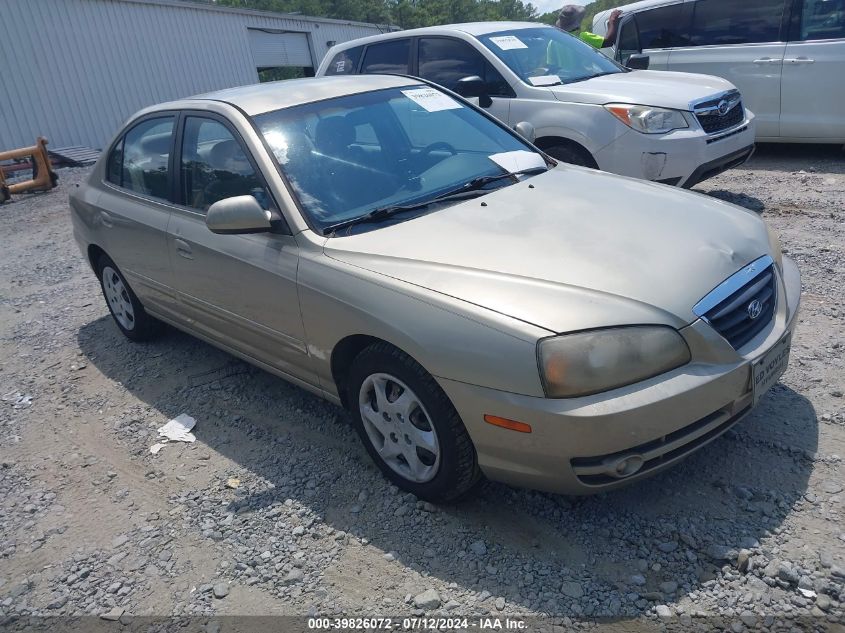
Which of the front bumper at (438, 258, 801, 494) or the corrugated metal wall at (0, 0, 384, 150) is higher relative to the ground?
the corrugated metal wall at (0, 0, 384, 150)

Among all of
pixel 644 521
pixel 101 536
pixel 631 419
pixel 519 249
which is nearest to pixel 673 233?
pixel 519 249

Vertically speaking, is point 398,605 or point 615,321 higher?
point 615,321

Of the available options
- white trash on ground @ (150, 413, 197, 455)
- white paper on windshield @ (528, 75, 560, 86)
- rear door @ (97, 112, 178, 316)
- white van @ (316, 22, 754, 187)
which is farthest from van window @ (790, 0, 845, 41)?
white trash on ground @ (150, 413, 197, 455)

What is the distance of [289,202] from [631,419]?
180 centimetres

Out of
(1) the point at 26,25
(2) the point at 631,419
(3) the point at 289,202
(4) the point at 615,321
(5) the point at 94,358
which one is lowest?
(5) the point at 94,358

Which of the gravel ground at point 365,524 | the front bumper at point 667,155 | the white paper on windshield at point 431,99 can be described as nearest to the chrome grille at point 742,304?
the gravel ground at point 365,524

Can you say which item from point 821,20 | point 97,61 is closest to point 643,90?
point 821,20

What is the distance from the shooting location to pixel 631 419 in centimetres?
229

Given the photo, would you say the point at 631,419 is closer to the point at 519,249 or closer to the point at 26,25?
the point at 519,249

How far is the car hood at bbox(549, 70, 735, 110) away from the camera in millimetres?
5895

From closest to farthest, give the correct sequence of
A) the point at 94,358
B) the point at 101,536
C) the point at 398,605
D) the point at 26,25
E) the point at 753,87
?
the point at 398,605 → the point at 101,536 → the point at 94,358 → the point at 753,87 → the point at 26,25

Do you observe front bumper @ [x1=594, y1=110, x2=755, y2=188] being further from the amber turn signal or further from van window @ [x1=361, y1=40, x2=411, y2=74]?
the amber turn signal

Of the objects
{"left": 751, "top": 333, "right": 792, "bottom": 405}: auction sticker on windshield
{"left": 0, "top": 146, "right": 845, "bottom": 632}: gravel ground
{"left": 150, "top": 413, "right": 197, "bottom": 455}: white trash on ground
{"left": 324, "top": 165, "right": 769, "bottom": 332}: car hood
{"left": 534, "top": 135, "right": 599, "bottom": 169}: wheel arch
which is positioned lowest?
{"left": 150, "top": 413, "right": 197, "bottom": 455}: white trash on ground

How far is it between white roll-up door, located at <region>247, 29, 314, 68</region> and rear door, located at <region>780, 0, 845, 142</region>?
1728 cm
